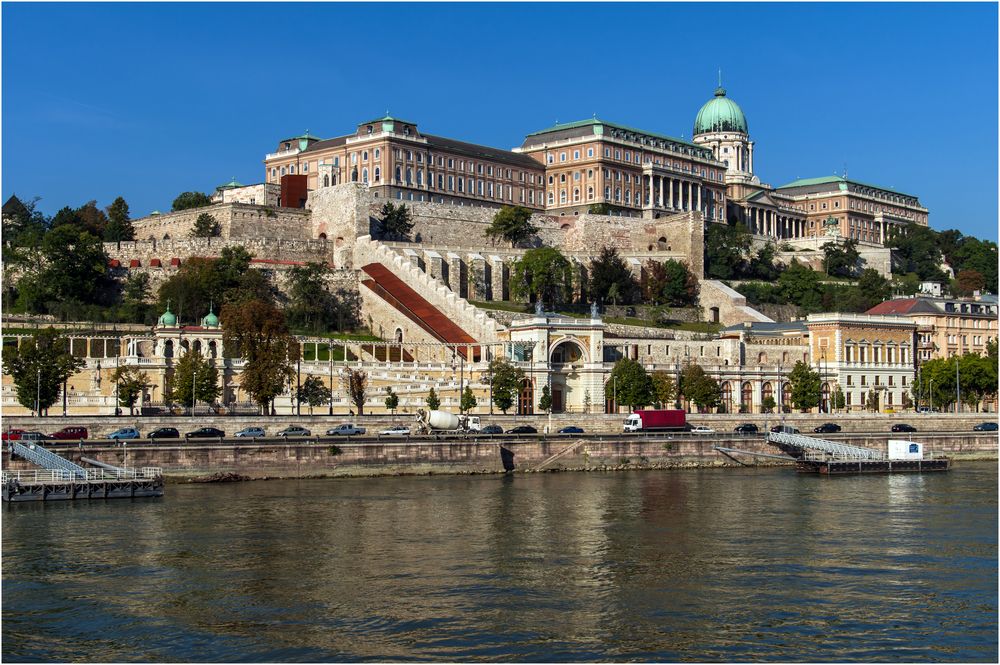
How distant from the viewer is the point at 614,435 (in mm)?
74375

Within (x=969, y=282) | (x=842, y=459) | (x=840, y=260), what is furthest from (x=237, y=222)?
(x=969, y=282)

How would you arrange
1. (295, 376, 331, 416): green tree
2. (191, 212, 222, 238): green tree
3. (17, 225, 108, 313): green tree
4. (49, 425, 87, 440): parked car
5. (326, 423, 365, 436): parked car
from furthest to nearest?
1. (191, 212, 222, 238): green tree
2. (17, 225, 108, 313): green tree
3. (295, 376, 331, 416): green tree
4. (326, 423, 365, 436): parked car
5. (49, 425, 87, 440): parked car

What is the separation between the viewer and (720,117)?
7712 inches

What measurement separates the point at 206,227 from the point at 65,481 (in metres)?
69.5

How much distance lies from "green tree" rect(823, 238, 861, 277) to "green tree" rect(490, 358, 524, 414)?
236ft

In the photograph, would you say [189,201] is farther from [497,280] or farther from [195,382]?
[195,382]

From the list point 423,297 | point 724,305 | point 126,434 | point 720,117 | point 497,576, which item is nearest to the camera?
point 497,576

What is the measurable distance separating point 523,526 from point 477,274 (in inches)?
2864

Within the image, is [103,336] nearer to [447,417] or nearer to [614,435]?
[447,417]

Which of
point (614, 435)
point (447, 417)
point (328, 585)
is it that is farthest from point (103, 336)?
point (328, 585)

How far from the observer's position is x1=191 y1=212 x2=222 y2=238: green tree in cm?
12331

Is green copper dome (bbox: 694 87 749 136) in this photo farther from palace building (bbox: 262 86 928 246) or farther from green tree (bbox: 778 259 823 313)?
green tree (bbox: 778 259 823 313)

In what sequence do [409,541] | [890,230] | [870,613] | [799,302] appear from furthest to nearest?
[890,230], [799,302], [409,541], [870,613]

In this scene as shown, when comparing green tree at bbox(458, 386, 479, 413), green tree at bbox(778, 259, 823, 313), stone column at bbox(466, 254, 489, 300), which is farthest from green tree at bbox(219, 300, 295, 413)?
green tree at bbox(778, 259, 823, 313)
